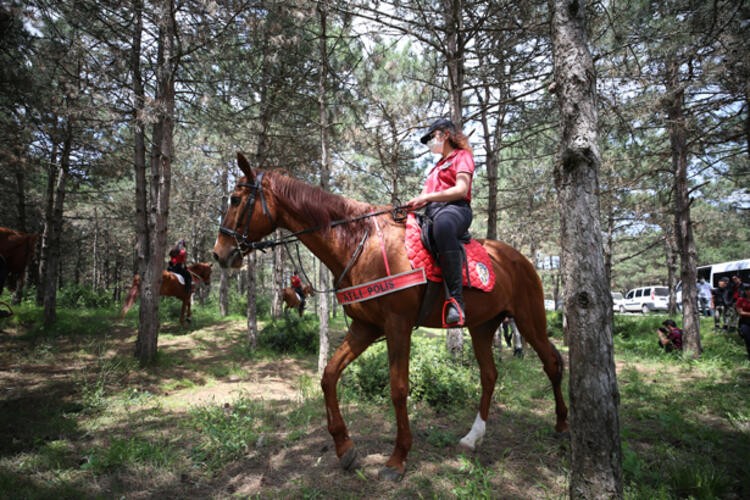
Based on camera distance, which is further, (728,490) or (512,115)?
(512,115)

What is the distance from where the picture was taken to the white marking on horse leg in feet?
12.6

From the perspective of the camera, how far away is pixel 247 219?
135 inches

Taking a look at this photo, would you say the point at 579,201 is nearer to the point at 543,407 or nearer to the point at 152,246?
the point at 543,407

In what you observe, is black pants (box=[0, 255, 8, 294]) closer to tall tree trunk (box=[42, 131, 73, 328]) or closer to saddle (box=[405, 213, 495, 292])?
tall tree trunk (box=[42, 131, 73, 328])

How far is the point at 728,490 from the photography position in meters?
2.87

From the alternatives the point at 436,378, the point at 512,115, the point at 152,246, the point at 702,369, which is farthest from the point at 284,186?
the point at 702,369

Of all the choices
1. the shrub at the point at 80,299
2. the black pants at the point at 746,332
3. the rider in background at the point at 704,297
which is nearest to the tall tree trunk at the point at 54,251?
the shrub at the point at 80,299

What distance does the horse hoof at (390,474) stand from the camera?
3.20 m

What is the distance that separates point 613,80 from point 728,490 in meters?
5.65

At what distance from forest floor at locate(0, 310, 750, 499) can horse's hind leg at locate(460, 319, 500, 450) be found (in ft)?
0.66

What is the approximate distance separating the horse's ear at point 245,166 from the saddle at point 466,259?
→ 65.8 inches

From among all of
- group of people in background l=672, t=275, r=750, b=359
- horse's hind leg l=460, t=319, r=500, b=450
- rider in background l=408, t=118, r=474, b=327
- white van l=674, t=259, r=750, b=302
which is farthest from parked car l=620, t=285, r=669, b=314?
rider in background l=408, t=118, r=474, b=327

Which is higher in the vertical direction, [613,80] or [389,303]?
[613,80]

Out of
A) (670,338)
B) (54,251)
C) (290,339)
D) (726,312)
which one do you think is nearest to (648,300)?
(726,312)
